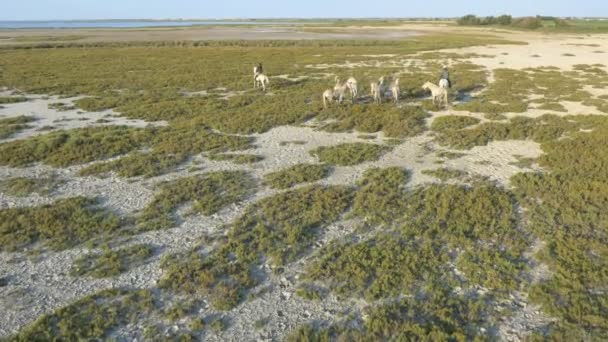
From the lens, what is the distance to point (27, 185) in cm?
1512

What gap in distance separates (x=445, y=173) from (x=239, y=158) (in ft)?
27.1

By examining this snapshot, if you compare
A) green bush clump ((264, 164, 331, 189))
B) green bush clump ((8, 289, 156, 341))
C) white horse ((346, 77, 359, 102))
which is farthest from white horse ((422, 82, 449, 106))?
green bush clump ((8, 289, 156, 341))

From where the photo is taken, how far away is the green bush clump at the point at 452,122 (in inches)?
850

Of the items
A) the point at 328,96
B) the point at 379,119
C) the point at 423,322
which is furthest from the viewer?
the point at 328,96

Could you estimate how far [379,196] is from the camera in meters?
13.9

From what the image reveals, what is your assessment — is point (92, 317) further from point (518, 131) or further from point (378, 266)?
point (518, 131)

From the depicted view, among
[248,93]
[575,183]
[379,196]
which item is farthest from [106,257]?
[248,93]

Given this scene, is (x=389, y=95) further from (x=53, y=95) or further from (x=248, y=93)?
(x=53, y=95)

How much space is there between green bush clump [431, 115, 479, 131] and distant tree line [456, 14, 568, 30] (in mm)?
134267

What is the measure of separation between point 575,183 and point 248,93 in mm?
22988

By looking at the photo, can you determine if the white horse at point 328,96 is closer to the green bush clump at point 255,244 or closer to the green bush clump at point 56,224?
the green bush clump at point 255,244

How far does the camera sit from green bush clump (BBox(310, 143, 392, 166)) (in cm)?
1727

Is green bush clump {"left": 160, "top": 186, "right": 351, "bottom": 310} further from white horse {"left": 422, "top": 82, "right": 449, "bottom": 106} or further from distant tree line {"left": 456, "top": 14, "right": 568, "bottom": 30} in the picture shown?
distant tree line {"left": 456, "top": 14, "right": 568, "bottom": 30}

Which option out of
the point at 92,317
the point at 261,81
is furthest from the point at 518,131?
the point at 92,317
